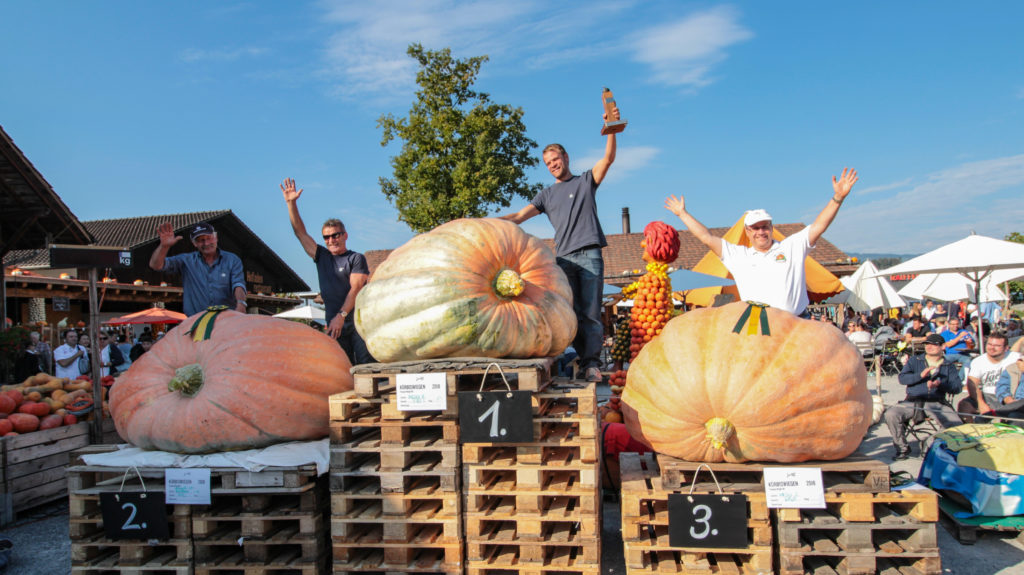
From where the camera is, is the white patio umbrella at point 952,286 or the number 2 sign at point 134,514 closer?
the number 2 sign at point 134,514

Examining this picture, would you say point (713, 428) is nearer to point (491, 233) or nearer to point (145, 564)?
point (491, 233)

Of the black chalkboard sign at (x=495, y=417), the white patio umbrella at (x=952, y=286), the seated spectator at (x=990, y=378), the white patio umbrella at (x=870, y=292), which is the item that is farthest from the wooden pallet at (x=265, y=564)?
the white patio umbrella at (x=952, y=286)

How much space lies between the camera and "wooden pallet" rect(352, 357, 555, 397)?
3.05 metres

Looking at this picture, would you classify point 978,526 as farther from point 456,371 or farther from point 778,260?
point 456,371

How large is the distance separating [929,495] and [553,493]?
6.00 feet

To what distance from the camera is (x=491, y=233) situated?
3.54 metres

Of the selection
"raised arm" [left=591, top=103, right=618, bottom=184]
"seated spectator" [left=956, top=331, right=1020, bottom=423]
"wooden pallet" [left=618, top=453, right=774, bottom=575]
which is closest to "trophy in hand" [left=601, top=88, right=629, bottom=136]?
"raised arm" [left=591, top=103, right=618, bottom=184]

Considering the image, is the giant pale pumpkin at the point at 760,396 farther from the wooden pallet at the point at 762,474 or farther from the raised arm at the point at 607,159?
the raised arm at the point at 607,159

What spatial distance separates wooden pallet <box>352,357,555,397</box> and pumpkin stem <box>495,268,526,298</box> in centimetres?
38

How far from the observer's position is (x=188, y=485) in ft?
10.3

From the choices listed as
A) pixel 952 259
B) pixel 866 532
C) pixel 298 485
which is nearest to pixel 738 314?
pixel 866 532

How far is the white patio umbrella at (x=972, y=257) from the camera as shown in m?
8.38

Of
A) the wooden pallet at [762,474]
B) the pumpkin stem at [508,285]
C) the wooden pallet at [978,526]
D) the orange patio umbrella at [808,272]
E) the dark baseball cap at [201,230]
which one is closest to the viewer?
the wooden pallet at [762,474]

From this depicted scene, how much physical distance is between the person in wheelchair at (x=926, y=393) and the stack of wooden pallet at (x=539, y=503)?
14.8ft
